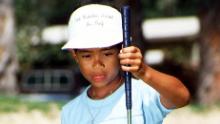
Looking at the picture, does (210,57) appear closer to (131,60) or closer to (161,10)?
(131,60)

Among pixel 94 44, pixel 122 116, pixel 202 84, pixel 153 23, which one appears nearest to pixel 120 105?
pixel 122 116

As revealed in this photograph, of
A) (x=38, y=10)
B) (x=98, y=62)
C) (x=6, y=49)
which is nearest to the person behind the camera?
(x=98, y=62)

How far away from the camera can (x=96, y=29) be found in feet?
10.5

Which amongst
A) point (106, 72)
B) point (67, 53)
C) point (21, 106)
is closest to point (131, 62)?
point (106, 72)

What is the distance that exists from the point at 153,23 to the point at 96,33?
25.9 meters

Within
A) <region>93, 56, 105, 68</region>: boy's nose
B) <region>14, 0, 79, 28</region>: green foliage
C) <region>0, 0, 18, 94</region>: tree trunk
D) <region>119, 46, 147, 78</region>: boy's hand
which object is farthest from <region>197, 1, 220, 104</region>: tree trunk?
<region>14, 0, 79, 28</region>: green foliage

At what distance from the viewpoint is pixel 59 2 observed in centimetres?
2983

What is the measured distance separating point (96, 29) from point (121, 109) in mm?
373

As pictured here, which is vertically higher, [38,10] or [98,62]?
[98,62]

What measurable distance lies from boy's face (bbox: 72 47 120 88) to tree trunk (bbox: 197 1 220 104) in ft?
27.0

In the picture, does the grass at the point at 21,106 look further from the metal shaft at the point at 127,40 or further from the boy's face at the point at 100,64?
the metal shaft at the point at 127,40

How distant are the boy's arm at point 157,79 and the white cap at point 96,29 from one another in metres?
0.27

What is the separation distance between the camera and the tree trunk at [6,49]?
41.1 feet

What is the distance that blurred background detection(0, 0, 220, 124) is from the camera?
9172 millimetres
